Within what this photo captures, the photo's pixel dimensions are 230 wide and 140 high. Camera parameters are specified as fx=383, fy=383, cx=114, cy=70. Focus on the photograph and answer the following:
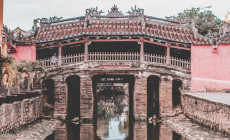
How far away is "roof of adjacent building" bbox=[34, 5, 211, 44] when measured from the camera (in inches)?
1118

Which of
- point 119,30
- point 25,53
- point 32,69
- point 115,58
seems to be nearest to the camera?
point 32,69

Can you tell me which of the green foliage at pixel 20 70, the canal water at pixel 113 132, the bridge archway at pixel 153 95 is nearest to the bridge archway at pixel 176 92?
the bridge archway at pixel 153 95

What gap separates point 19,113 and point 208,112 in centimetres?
1045

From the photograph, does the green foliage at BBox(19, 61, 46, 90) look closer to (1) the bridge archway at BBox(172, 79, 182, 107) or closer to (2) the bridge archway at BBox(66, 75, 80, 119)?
(2) the bridge archway at BBox(66, 75, 80, 119)

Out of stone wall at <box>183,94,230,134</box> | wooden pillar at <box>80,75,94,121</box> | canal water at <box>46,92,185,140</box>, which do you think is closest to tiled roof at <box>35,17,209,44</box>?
wooden pillar at <box>80,75,94,121</box>

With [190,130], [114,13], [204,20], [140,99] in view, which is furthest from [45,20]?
[204,20]

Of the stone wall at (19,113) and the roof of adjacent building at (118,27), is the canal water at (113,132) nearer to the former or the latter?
the stone wall at (19,113)

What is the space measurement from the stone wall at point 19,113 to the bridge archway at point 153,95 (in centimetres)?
916

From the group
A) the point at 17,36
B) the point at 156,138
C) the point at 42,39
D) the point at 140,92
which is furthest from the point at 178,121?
the point at 17,36

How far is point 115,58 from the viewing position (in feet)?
91.0

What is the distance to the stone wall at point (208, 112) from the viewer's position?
59.9 feet

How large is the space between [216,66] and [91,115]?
34.6 ft

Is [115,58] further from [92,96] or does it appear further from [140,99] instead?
[140,99]

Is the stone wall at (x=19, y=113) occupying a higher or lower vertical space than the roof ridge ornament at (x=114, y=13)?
lower
